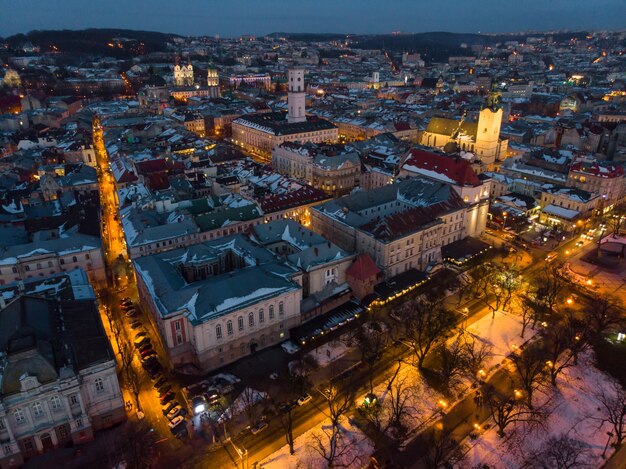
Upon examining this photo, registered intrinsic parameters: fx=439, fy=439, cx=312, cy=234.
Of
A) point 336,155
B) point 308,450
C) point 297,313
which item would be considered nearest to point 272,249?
point 297,313

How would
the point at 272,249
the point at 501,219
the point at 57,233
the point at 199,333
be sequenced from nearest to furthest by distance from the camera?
1. the point at 199,333
2. the point at 272,249
3. the point at 57,233
4. the point at 501,219

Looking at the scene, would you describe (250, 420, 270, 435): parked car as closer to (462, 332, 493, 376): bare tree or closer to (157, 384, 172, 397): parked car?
(157, 384, 172, 397): parked car

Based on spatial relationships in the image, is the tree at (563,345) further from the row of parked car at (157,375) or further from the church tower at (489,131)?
the church tower at (489,131)

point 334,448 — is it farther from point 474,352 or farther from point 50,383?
point 50,383

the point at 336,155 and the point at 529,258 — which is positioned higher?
the point at 336,155

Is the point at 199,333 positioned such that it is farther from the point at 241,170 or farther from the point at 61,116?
the point at 61,116

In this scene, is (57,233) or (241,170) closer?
(57,233)

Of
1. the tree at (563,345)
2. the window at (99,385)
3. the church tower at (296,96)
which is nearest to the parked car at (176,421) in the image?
the window at (99,385)
